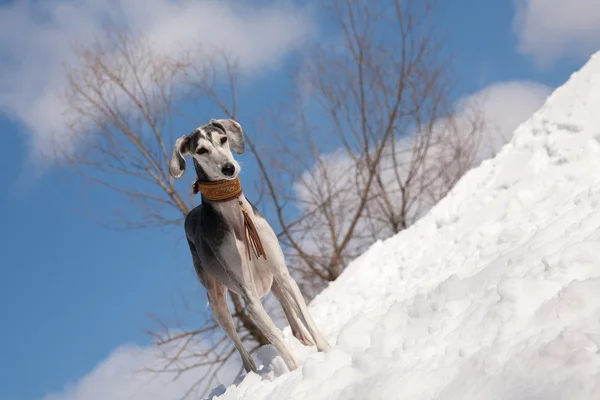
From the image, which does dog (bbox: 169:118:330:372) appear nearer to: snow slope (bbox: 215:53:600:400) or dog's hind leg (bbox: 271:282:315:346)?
dog's hind leg (bbox: 271:282:315:346)

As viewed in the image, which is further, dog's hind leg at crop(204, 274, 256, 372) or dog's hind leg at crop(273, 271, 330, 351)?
dog's hind leg at crop(204, 274, 256, 372)

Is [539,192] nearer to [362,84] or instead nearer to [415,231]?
[415,231]

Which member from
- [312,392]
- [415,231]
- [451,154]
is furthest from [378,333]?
[451,154]

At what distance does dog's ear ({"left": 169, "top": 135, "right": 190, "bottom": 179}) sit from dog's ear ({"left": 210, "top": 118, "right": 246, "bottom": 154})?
21 centimetres

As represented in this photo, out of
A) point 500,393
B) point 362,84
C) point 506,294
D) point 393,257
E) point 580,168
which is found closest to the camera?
point 500,393

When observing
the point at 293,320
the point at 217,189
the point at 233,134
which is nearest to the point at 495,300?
the point at 293,320

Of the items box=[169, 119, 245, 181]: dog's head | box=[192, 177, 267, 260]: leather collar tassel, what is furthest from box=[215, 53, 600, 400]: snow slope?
box=[169, 119, 245, 181]: dog's head

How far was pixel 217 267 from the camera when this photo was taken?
163 inches

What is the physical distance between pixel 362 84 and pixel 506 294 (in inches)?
264

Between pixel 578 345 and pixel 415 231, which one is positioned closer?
pixel 578 345

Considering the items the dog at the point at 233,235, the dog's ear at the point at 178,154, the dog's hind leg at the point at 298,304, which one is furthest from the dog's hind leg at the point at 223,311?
the dog's ear at the point at 178,154

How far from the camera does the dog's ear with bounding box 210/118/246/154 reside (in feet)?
13.2

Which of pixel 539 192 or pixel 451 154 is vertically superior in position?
pixel 451 154

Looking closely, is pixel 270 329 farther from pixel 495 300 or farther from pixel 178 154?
pixel 495 300
